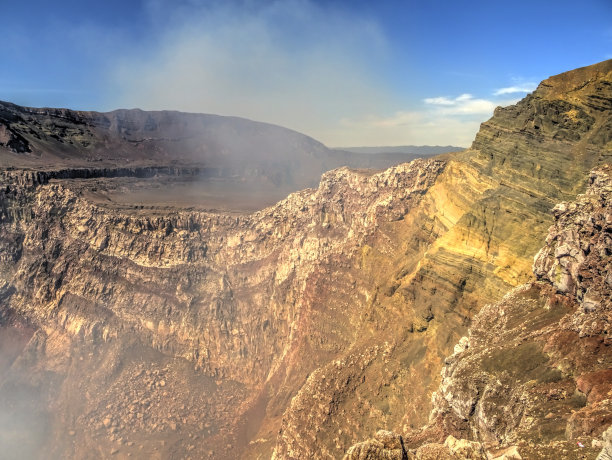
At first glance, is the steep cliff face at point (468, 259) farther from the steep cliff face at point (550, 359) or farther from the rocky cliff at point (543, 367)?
the steep cliff face at point (550, 359)

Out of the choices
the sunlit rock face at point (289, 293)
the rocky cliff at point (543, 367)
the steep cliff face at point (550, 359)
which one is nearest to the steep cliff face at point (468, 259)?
the sunlit rock face at point (289, 293)

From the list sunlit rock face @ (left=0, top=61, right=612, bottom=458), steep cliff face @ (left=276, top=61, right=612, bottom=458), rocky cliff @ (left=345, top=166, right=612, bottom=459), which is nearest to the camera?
rocky cliff @ (left=345, top=166, right=612, bottom=459)

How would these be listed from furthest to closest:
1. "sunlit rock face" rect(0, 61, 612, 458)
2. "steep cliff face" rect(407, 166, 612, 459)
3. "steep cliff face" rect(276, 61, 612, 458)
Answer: "sunlit rock face" rect(0, 61, 612, 458), "steep cliff face" rect(276, 61, 612, 458), "steep cliff face" rect(407, 166, 612, 459)

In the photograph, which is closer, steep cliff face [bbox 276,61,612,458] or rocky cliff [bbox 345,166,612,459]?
rocky cliff [bbox 345,166,612,459]

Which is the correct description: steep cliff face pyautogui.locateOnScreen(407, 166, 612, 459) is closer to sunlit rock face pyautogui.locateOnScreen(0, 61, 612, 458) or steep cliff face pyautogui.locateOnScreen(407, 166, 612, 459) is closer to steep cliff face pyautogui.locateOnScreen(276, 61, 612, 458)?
sunlit rock face pyautogui.locateOnScreen(0, 61, 612, 458)

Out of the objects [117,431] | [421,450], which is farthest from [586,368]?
[117,431]

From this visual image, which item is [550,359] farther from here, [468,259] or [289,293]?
[289,293]

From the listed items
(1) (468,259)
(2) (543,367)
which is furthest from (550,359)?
(1) (468,259)

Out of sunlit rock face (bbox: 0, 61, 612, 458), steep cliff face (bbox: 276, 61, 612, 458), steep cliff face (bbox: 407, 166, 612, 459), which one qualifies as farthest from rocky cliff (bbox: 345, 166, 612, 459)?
steep cliff face (bbox: 276, 61, 612, 458)
